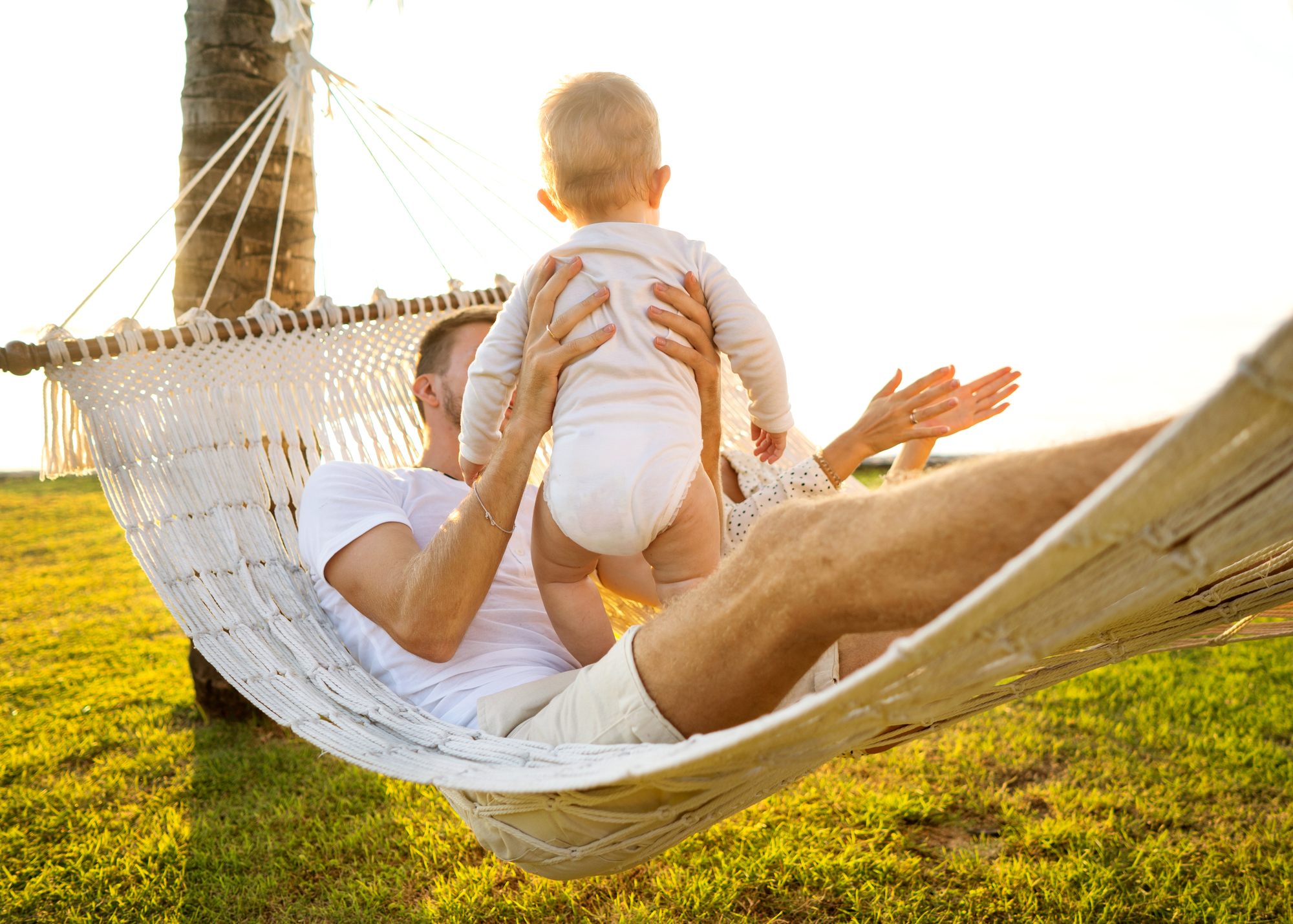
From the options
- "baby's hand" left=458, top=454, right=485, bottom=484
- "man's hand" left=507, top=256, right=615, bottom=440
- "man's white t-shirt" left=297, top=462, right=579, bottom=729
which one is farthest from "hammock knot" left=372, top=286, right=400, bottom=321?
"man's hand" left=507, top=256, right=615, bottom=440

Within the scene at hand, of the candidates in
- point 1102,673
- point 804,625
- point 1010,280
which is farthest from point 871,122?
point 804,625

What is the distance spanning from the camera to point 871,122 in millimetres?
6484

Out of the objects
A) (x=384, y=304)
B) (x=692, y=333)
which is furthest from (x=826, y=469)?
(x=384, y=304)

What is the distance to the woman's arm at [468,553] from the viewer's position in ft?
4.29

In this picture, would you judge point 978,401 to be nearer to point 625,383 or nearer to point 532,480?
point 625,383

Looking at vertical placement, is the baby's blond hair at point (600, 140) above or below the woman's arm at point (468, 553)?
above

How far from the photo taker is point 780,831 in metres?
1.82

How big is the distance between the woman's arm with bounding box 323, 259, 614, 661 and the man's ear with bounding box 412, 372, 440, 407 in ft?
1.87

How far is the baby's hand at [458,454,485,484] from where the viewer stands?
145 centimetres

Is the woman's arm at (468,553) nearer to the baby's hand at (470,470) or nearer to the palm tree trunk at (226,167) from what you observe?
the baby's hand at (470,470)

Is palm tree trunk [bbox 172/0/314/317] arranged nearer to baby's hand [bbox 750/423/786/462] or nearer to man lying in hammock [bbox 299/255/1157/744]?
man lying in hammock [bbox 299/255/1157/744]

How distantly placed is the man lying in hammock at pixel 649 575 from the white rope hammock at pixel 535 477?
7 cm

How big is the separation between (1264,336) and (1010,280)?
27.2ft

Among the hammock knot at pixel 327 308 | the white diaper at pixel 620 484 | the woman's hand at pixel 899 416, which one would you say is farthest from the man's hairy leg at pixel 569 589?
the hammock knot at pixel 327 308
